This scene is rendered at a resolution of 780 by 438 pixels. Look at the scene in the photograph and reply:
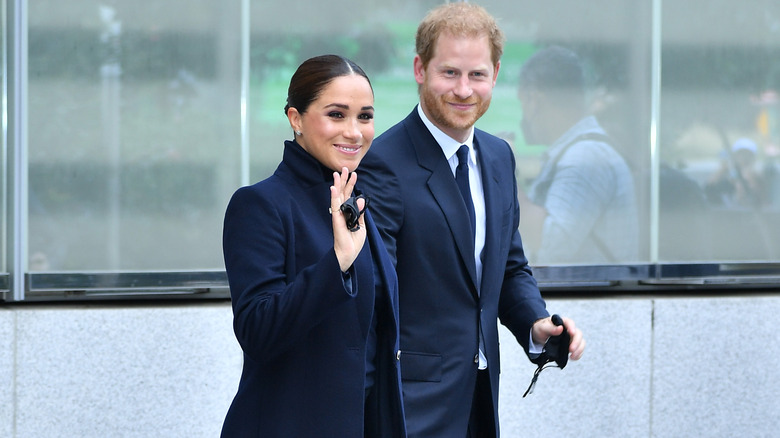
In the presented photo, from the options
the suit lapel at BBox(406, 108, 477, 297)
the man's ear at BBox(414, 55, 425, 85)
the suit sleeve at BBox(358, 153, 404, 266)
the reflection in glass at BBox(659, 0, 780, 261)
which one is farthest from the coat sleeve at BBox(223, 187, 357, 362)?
the reflection in glass at BBox(659, 0, 780, 261)

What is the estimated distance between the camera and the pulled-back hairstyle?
310 cm

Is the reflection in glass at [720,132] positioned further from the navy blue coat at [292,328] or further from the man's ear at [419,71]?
the navy blue coat at [292,328]

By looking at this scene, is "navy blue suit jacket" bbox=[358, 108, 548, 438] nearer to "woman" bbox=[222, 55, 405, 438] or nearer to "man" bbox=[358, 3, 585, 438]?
"man" bbox=[358, 3, 585, 438]

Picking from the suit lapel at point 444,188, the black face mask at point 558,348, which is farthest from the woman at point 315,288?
the black face mask at point 558,348

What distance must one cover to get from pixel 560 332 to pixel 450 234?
1.48 ft

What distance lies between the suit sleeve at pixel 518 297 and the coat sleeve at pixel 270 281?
92cm

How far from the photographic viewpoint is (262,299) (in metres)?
→ 2.44

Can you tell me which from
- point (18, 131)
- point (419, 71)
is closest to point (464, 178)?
point (419, 71)

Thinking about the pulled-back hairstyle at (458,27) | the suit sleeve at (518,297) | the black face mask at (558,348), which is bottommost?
the black face mask at (558,348)

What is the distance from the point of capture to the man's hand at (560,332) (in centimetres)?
306

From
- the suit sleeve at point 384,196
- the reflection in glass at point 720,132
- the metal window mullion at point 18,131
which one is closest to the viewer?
the suit sleeve at point 384,196

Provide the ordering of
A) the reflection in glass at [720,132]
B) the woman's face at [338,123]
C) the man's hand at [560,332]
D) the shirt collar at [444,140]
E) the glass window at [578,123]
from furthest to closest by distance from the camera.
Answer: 1. the reflection in glass at [720,132]
2. the glass window at [578,123]
3. the shirt collar at [444,140]
4. the man's hand at [560,332]
5. the woman's face at [338,123]

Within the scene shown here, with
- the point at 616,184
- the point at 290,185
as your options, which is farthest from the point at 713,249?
the point at 290,185

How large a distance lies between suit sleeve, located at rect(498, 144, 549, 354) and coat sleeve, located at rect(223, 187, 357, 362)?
0.92 metres
